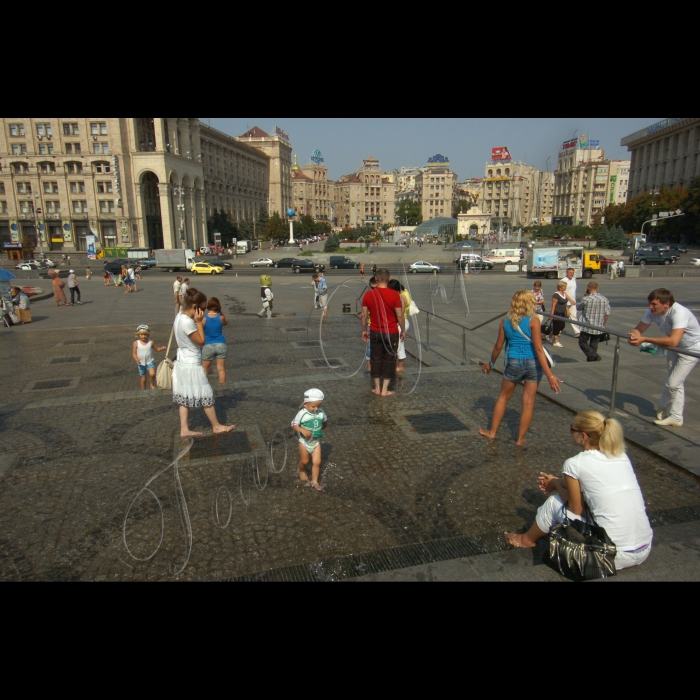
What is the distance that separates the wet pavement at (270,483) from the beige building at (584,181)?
519 feet

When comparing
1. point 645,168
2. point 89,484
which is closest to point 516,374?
point 89,484

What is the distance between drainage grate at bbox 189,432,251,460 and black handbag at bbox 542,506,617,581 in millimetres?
3717

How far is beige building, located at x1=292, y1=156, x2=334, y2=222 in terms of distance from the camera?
16600 cm

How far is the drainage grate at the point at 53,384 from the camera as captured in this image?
9.52 metres

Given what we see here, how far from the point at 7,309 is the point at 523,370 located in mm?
17373

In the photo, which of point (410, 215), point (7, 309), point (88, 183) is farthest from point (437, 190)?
point (7, 309)

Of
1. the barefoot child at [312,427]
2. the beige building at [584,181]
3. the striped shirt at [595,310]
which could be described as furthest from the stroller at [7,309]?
the beige building at [584,181]

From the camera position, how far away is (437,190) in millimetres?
183875

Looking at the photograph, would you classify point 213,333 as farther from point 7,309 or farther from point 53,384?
point 7,309

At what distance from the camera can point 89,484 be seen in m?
5.47

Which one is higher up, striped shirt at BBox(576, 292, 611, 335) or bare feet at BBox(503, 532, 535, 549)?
striped shirt at BBox(576, 292, 611, 335)

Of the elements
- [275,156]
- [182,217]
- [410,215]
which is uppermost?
[275,156]

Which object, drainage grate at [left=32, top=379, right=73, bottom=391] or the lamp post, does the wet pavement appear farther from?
the lamp post

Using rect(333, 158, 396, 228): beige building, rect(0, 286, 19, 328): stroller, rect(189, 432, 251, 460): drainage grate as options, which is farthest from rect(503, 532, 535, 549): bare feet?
rect(333, 158, 396, 228): beige building
